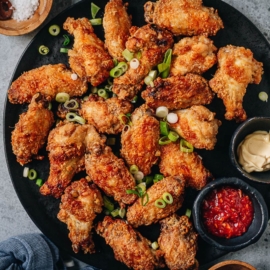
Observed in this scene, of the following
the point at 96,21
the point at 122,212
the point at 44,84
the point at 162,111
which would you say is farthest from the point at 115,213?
the point at 96,21

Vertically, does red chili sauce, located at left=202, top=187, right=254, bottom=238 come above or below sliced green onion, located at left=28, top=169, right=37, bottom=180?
below

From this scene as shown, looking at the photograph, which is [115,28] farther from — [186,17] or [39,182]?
[39,182]

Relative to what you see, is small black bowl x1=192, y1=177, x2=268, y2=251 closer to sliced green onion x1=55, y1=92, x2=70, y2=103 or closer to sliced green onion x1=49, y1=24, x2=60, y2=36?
sliced green onion x1=55, y1=92, x2=70, y2=103

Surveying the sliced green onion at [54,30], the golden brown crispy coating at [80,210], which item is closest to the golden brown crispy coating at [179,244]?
the golden brown crispy coating at [80,210]

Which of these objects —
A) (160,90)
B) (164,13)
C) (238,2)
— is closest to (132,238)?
(160,90)

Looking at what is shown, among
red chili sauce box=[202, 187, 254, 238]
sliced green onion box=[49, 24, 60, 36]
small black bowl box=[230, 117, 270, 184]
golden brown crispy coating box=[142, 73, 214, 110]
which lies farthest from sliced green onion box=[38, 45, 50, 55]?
red chili sauce box=[202, 187, 254, 238]

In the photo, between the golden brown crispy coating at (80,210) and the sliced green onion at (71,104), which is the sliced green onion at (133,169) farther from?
the sliced green onion at (71,104)
